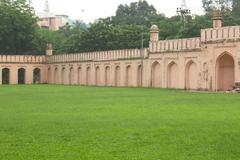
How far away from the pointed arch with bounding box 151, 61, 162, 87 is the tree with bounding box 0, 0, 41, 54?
803 inches

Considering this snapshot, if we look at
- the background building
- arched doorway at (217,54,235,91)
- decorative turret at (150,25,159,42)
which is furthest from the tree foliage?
the background building

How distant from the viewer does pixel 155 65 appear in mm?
42906

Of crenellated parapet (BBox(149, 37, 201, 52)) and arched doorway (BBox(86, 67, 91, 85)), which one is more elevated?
crenellated parapet (BBox(149, 37, 201, 52))

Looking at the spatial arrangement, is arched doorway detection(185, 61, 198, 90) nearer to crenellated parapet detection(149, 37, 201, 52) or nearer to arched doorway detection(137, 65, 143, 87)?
crenellated parapet detection(149, 37, 201, 52)

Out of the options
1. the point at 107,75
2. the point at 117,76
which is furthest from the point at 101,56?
the point at 117,76

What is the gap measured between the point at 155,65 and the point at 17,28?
2108 cm

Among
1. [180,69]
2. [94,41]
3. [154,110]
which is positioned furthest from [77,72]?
[154,110]

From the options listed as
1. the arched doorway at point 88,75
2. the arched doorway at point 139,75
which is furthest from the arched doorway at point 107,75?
the arched doorway at point 139,75

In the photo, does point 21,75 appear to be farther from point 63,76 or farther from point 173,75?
point 173,75

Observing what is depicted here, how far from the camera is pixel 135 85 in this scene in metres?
45.4

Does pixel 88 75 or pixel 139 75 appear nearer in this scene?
pixel 139 75

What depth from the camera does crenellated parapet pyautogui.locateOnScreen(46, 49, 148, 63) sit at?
44.9m

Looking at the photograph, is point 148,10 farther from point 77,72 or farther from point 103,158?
point 103,158

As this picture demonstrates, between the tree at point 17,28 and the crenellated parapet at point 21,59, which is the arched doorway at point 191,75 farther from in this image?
the tree at point 17,28
